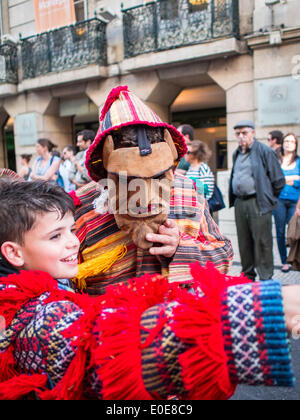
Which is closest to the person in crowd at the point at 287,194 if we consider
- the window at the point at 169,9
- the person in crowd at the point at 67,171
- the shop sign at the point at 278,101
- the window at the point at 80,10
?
the shop sign at the point at 278,101

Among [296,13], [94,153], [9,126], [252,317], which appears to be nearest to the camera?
[252,317]

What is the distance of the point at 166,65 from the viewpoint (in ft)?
30.5

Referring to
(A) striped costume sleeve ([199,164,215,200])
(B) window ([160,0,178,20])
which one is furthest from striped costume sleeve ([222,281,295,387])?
(B) window ([160,0,178,20])

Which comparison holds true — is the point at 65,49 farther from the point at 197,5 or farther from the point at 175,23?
the point at 197,5

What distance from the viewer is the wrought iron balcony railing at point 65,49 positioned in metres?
10.2

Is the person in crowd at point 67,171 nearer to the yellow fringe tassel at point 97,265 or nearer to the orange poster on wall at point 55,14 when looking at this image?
the orange poster on wall at point 55,14

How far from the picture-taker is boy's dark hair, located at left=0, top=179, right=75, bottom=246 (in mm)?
1106

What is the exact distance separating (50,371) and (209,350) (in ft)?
1.35

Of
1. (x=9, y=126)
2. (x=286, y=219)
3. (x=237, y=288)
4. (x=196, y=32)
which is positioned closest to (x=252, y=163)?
(x=286, y=219)

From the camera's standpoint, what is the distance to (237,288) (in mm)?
772

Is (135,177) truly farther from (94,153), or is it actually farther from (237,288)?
(237,288)

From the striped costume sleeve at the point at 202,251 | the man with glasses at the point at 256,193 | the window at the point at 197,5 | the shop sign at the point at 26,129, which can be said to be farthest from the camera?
the shop sign at the point at 26,129

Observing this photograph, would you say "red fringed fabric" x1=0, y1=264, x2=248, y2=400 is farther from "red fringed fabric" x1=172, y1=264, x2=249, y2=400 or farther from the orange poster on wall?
the orange poster on wall

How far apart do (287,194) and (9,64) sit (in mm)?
9930
